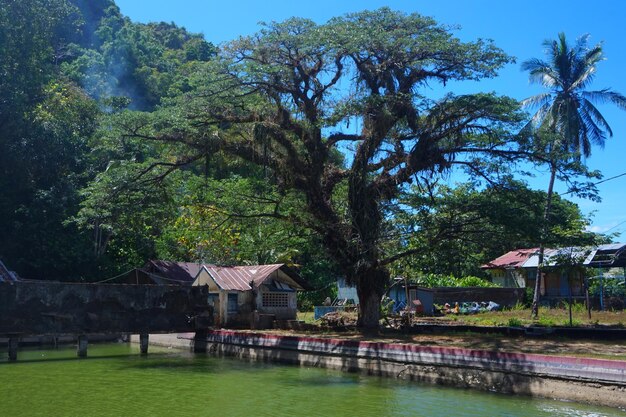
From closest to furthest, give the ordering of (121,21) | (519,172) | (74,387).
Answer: (74,387) < (519,172) < (121,21)

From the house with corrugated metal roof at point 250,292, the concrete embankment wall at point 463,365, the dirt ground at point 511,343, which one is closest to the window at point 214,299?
the house with corrugated metal roof at point 250,292

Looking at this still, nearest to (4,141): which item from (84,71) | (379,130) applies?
(379,130)

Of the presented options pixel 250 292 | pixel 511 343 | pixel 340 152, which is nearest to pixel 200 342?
pixel 250 292

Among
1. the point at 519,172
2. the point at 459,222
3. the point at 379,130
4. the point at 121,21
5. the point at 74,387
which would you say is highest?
the point at 121,21

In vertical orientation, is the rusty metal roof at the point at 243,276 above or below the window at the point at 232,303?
above

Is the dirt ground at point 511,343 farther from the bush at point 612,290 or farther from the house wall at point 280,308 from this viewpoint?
the bush at point 612,290

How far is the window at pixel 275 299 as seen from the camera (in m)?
28.7

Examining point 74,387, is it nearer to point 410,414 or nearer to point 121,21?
point 410,414

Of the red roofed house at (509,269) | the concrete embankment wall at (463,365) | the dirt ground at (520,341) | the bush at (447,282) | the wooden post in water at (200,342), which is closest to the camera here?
the concrete embankment wall at (463,365)

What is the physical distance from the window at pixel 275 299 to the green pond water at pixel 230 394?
8.30 metres

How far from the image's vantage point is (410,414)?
11.9 meters

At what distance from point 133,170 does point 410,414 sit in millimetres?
14912

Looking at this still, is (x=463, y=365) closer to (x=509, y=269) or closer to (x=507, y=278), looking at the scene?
(x=509, y=269)

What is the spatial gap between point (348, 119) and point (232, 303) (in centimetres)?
1111
